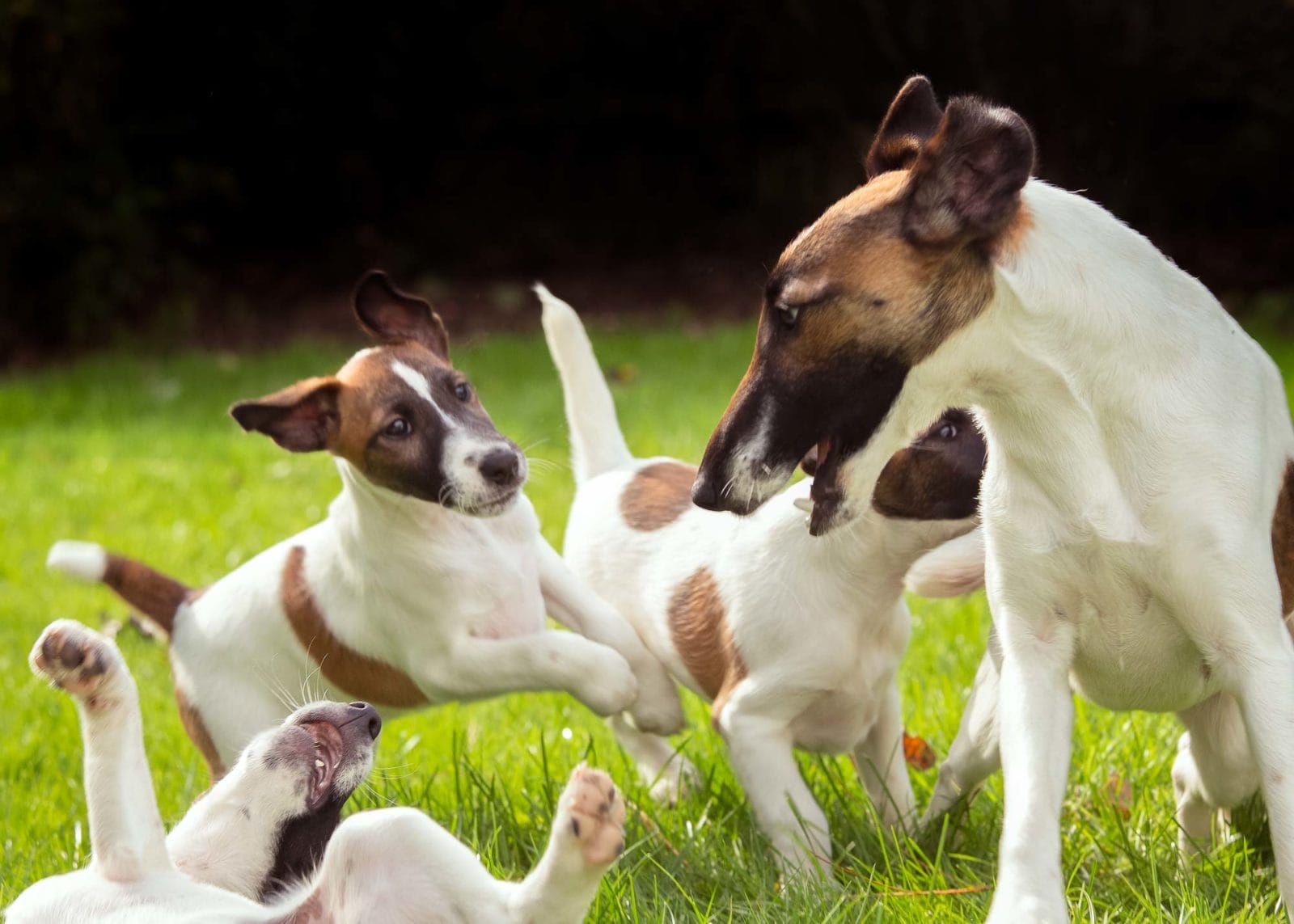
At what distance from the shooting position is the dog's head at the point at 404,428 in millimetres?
3930

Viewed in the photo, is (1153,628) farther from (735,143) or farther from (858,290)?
(735,143)

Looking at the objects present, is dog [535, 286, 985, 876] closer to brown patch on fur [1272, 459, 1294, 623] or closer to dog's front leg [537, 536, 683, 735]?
dog's front leg [537, 536, 683, 735]

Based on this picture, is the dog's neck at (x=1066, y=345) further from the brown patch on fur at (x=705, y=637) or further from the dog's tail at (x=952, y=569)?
the brown patch on fur at (x=705, y=637)

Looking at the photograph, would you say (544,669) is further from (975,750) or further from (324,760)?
(975,750)

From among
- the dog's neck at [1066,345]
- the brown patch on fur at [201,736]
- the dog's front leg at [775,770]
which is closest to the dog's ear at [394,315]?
the brown patch on fur at [201,736]

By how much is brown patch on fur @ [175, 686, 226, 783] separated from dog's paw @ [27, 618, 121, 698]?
1315 mm

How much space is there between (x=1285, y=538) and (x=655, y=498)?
6.14 ft

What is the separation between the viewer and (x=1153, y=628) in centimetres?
300

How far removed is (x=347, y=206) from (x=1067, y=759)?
13413 millimetres

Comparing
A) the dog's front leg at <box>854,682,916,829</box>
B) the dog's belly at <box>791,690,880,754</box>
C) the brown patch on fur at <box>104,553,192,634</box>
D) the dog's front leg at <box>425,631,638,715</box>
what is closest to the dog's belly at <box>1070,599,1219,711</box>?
the dog's belly at <box>791,690,880,754</box>

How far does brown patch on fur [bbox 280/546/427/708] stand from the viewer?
424cm

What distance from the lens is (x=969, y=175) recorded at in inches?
109

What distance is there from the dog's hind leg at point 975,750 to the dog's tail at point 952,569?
0.13m

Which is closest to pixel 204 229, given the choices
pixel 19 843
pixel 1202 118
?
pixel 1202 118
